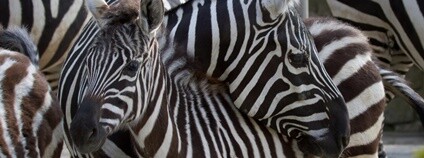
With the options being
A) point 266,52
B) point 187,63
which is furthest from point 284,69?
point 187,63

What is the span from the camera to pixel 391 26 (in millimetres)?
7992

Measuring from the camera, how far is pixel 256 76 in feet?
19.1

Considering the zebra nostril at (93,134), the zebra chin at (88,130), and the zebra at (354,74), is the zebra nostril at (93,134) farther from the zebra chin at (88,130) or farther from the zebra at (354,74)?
the zebra at (354,74)

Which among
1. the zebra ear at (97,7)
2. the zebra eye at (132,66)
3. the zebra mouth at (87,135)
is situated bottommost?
the zebra mouth at (87,135)

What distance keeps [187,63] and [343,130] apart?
2.69ft

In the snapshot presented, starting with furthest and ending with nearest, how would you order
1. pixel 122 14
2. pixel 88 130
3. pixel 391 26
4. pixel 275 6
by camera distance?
pixel 391 26 < pixel 275 6 < pixel 122 14 < pixel 88 130

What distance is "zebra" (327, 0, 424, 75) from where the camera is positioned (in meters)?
7.75

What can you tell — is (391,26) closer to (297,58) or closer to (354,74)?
(354,74)

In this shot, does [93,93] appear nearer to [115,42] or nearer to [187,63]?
[115,42]

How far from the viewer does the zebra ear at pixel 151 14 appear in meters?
5.24

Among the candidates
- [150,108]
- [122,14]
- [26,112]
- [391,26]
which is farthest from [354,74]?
[391,26]

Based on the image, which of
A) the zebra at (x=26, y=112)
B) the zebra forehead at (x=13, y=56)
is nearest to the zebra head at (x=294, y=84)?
the zebra at (x=26, y=112)

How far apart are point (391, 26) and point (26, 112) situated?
3494 millimetres

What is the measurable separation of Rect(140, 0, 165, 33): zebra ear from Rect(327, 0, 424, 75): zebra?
113 inches
